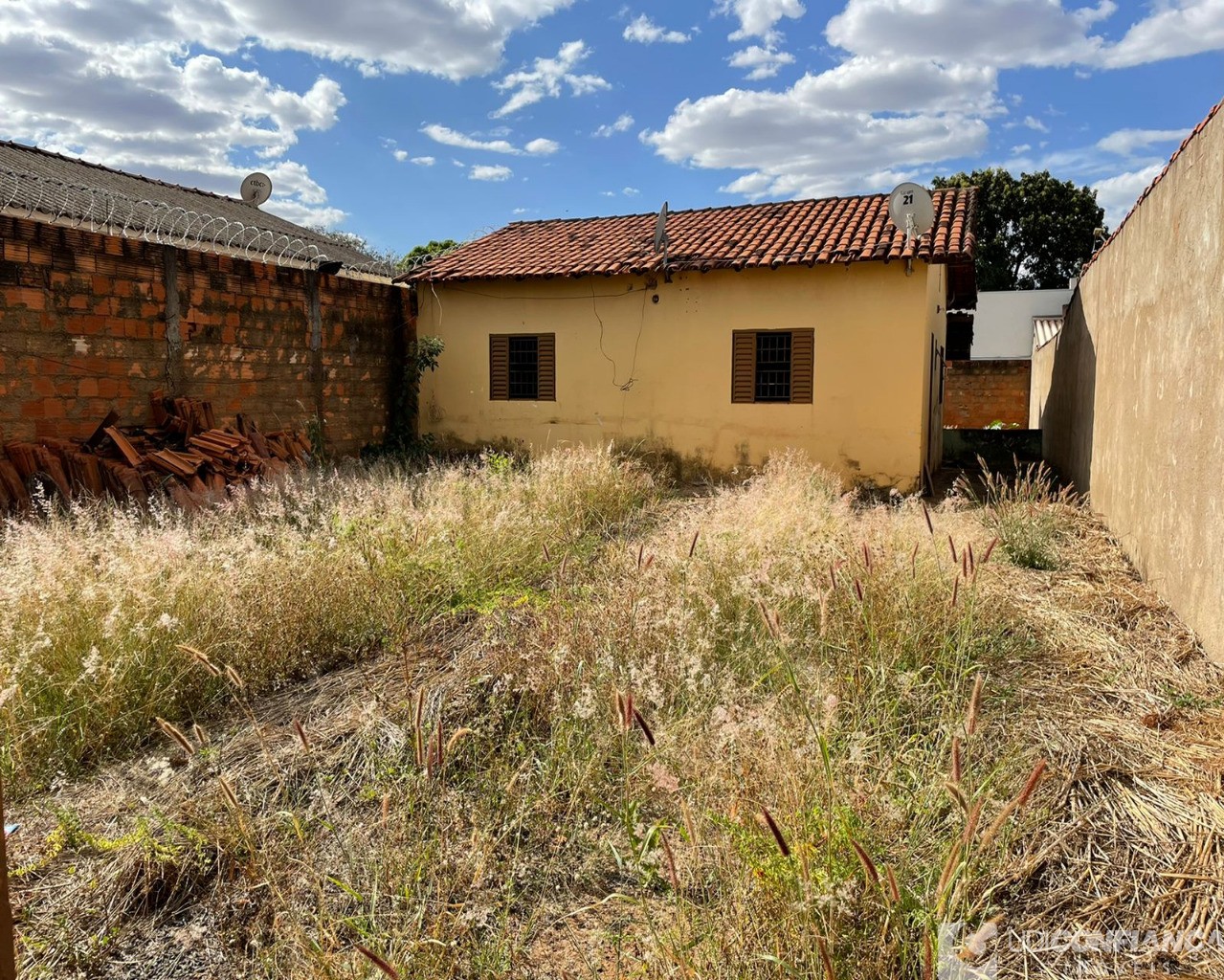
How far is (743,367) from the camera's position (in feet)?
38.8

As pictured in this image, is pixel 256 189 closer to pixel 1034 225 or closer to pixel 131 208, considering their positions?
pixel 131 208

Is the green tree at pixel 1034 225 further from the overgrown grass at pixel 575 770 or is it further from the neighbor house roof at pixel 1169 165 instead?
the overgrown grass at pixel 575 770

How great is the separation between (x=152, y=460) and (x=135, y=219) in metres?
4.54

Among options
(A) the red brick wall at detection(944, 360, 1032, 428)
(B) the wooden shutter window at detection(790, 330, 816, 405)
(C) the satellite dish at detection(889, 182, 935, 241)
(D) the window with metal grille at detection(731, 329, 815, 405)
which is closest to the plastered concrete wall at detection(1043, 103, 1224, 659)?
(C) the satellite dish at detection(889, 182, 935, 241)

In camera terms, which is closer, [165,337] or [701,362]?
[165,337]

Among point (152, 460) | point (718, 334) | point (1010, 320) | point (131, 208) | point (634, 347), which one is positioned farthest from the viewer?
point (1010, 320)

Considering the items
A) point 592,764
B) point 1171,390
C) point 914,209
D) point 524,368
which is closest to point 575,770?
point 592,764

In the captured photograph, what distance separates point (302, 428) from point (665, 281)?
579 cm

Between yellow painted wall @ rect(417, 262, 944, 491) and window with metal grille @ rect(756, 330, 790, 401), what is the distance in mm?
215

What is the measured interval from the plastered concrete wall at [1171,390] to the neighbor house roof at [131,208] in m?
9.75

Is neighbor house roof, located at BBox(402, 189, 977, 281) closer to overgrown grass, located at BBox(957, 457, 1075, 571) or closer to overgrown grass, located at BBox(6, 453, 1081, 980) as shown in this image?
overgrown grass, located at BBox(957, 457, 1075, 571)

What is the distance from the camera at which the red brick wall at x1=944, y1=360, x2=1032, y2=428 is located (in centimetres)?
2319

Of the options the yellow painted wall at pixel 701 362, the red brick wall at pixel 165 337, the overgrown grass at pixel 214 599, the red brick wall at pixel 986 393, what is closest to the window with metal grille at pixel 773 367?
the yellow painted wall at pixel 701 362

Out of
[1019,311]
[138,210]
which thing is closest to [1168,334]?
[138,210]
